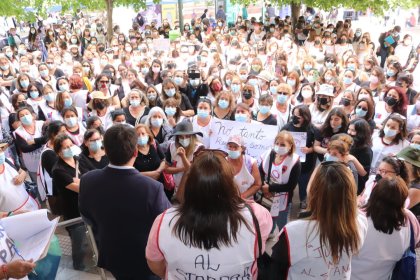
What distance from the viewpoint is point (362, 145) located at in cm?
468

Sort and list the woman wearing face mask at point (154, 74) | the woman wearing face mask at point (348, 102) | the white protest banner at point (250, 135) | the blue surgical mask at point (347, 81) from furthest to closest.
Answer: the woman wearing face mask at point (154, 74), the blue surgical mask at point (347, 81), the woman wearing face mask at point (348, 102), the white protest banner at point (250, 135)

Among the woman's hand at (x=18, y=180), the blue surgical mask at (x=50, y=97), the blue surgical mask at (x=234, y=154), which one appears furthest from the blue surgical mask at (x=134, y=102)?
the blue surgical mask at (x=234, y=154)

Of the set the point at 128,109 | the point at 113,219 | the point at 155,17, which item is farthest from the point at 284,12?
the point at 113,219

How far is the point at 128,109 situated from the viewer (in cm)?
645

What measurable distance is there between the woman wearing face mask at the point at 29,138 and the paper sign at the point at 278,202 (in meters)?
3.26

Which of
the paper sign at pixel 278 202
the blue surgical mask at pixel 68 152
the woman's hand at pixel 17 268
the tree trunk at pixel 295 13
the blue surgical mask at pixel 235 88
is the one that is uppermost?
the tree trunk at pixel 295 13

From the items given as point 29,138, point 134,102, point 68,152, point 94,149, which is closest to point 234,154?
point 94,149

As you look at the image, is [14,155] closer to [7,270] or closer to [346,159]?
[7,270]

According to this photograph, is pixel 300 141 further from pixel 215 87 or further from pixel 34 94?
pixel 34 94

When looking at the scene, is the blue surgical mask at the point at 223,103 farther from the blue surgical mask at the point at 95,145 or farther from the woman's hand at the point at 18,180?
the woman's hand at the point at 18,180

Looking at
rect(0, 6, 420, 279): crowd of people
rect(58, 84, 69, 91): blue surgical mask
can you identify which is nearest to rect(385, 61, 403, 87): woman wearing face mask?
rect(0, 6, 420, 279): crowd of people

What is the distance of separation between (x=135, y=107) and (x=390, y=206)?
4673mm

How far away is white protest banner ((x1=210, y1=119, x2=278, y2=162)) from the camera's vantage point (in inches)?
190

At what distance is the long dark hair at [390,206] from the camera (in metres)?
2.50
